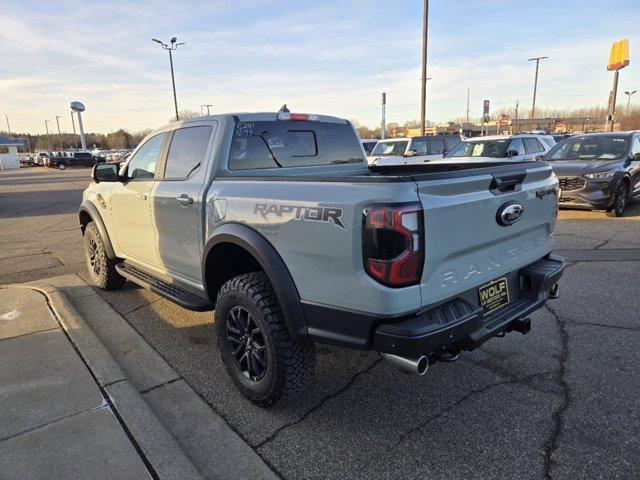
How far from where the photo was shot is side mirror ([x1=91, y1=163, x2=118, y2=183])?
15.0 feet

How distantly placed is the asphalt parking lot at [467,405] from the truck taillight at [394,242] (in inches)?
41.9

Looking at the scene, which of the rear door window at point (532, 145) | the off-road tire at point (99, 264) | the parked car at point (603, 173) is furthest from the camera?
the rear door window at point (532, 145)

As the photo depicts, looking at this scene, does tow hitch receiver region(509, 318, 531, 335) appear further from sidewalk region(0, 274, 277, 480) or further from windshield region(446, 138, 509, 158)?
windshield region(446, 138, 509, 158)

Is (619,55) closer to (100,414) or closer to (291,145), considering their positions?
(291,145)

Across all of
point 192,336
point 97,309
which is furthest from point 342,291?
point 97,309

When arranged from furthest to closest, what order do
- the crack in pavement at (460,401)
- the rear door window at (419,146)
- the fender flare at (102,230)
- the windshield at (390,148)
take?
the windshield at (390,148)
the rear door window at (419,146)
the fender flare at (102,230)
the crack in pavement at (460,401)

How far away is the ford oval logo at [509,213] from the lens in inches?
106

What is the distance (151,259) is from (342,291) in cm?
260

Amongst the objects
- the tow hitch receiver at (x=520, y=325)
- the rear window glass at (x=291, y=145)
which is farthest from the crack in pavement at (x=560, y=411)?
the rear window glass at (x=291, y=145)

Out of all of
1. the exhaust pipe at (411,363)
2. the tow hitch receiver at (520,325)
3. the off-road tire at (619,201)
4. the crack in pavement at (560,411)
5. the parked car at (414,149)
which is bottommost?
the crack in pavement at (560,411)

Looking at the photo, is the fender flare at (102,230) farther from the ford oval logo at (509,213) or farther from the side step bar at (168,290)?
the ford oval logo at (509,213)

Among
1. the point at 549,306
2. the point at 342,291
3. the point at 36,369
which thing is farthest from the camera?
the point at 549,306

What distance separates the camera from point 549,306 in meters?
4.57

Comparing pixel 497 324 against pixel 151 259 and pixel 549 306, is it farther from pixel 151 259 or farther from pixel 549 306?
pixel 151 259
